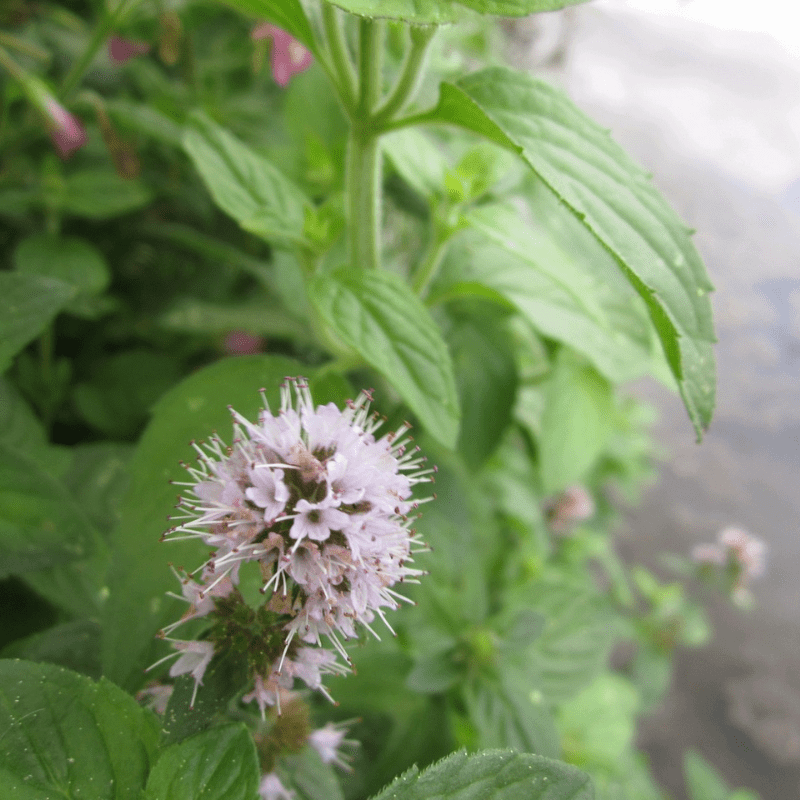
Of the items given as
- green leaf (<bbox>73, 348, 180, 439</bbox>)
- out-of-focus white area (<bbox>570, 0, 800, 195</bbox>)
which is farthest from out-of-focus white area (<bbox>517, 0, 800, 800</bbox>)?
green leaf (<bbox>73, 348, 180, 439</bbox>)

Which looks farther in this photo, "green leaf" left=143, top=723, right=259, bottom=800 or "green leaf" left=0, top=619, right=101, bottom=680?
"green leaf" left=0, top=619, right=101, bottom=680

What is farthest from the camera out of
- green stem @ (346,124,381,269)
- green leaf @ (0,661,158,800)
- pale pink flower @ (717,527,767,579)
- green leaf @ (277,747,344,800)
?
pale pink flower @ (717,527,767,579)

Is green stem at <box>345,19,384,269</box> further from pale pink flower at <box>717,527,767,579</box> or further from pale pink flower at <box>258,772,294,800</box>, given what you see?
pale pink flower at <box>717,527,767,579</box>

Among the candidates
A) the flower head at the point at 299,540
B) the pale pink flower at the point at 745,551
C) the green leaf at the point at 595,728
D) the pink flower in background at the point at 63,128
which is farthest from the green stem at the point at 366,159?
the pale pink flower at the point at 745,551

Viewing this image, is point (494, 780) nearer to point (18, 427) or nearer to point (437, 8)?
point (437, 8)

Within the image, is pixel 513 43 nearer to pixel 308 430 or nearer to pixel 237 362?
pixel 237 362

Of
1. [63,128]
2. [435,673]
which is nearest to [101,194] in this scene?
[63,128]
